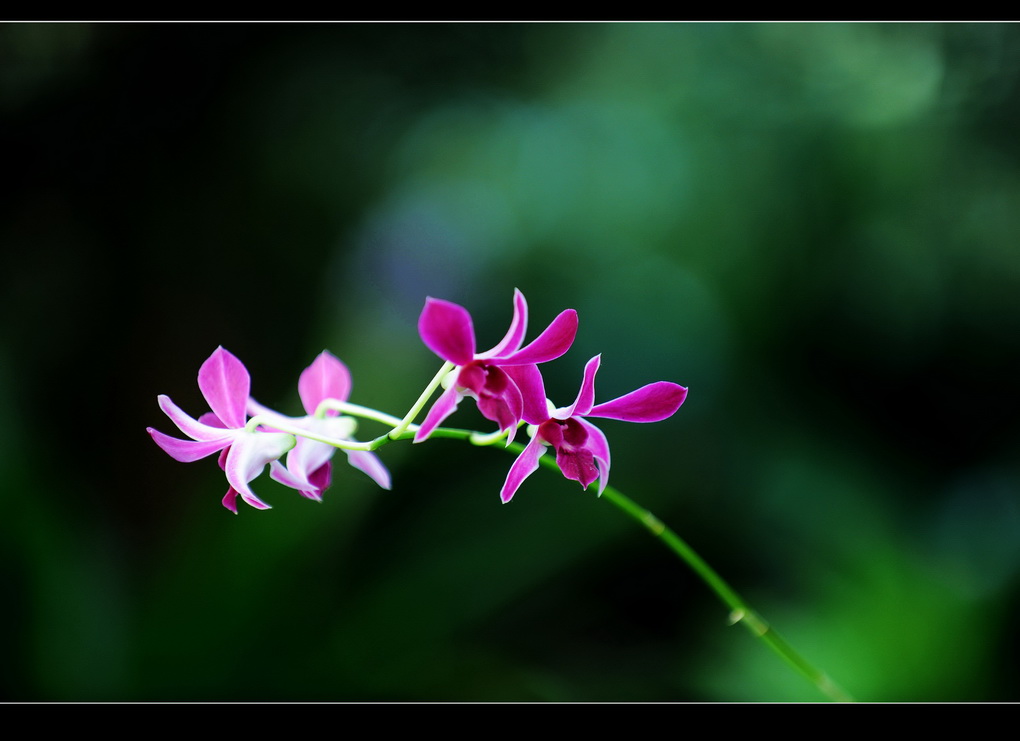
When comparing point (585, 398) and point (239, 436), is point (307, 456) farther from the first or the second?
point (585, 398)

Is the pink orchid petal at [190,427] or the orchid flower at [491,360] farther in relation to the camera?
the pink orchid petal at [190,427]

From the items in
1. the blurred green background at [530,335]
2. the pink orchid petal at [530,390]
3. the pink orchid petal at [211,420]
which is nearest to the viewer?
the pink orchid petal at [530,390]

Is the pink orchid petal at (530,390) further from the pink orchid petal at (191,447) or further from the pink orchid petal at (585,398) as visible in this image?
the pink orchid petal at (191,447)

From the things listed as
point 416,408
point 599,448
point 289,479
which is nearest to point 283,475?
point 289,479

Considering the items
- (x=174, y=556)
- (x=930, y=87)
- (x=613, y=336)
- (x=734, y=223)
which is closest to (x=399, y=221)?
(x=613, y=336)

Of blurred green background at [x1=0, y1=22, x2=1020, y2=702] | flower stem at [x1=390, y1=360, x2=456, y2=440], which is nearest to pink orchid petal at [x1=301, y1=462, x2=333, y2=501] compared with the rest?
→ flower stem at [x1=390, y1=360, x2=456, y2=440]

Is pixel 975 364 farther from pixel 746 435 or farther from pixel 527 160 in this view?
pixel 527 160

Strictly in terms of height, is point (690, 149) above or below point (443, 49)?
below

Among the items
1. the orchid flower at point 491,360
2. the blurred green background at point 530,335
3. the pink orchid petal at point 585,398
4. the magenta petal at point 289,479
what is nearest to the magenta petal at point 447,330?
the orchid flower at point 491,360
